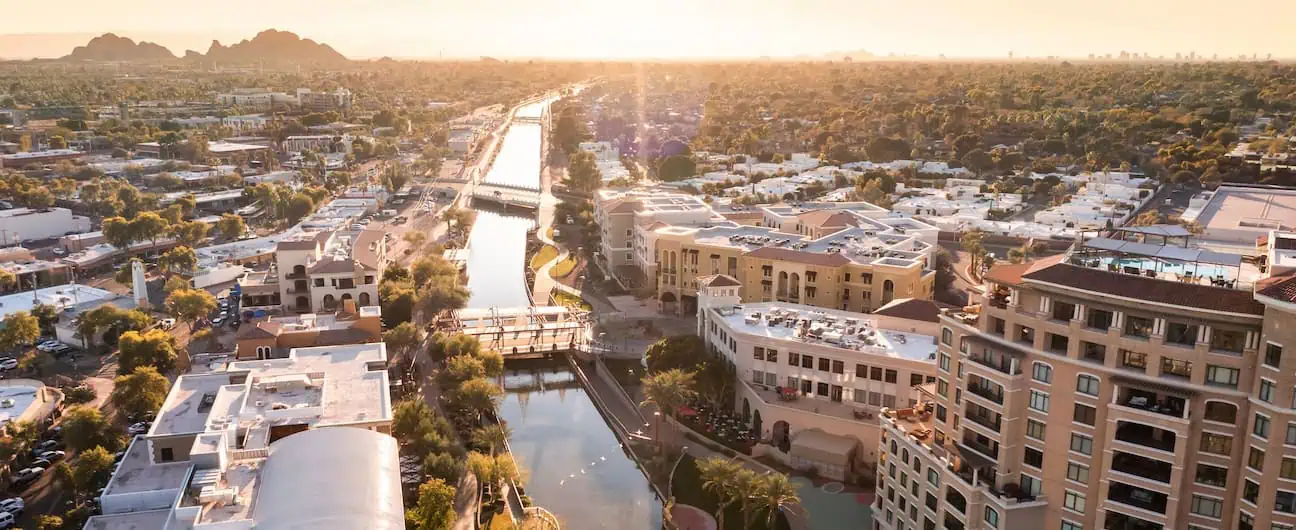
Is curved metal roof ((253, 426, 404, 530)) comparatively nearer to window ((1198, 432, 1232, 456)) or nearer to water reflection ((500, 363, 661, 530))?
water reflection ((500, 363, 661, 530))

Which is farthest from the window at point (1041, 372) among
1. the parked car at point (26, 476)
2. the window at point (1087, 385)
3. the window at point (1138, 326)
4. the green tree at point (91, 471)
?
the parked car at point (26, 476)

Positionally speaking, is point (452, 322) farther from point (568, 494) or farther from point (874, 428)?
point (874, 428)

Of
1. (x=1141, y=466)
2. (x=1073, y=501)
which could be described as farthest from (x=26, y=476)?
(x=1141, y=466)

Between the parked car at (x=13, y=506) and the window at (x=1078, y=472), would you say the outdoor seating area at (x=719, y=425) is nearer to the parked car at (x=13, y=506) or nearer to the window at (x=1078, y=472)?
the window at (x=1078, y=472)

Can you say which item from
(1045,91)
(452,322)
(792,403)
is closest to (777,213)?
(452,322)

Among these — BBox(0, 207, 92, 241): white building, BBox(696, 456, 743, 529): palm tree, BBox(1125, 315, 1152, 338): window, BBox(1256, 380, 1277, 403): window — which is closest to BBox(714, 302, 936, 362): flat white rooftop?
BBox(696, 456, 743, 529): palm tree

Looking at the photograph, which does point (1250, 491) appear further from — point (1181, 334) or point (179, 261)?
point (179, 261)
